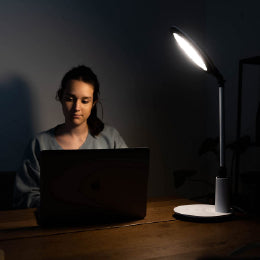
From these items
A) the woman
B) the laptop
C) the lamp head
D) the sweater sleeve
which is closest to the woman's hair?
the woman

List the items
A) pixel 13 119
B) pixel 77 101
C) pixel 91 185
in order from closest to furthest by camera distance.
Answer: pixel 91 185 → pixel 77 101 → pixel 13 119

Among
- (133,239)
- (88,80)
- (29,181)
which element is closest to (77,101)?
(88,80)

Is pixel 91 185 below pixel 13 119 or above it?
below

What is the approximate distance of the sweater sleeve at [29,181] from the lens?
1425 mm

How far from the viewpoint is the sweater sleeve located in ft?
4.67

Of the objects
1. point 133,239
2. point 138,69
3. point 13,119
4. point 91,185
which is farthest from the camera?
point 138,69

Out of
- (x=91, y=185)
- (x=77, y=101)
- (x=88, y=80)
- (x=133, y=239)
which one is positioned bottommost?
(x=133, y=239)

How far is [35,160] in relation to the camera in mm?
1831

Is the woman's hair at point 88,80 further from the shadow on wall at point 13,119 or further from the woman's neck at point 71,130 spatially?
the shadow on wall at point 13,119

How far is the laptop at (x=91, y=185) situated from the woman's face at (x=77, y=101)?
969 millimetres

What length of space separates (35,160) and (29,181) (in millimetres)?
169

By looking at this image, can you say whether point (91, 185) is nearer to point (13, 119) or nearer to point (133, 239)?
point (133, 239)

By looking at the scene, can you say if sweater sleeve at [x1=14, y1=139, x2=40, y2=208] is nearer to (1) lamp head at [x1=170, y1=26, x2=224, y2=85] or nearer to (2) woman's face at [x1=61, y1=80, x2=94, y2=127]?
(2) woman's face at [x1=61, y1=80, x2=94, y2=127]

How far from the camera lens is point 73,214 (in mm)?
1058
